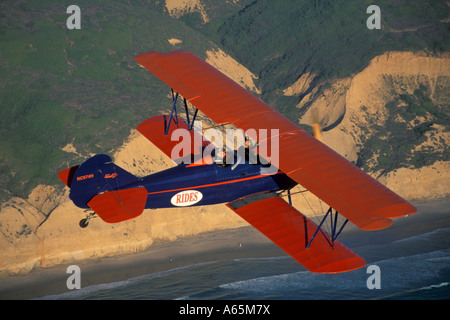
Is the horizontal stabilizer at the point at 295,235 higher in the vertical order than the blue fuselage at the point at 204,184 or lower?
lower

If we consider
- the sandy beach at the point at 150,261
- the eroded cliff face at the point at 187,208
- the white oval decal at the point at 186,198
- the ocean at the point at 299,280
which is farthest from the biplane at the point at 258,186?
the eroded cliff face at the point at 187,208

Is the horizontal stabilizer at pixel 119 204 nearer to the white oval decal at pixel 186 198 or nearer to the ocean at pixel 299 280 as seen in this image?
the white oval decal at pixel 186 198

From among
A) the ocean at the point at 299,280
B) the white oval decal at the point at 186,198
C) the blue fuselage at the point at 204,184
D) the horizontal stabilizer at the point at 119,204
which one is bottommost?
the ocean at the point at 299,280

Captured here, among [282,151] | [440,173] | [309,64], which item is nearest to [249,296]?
[282,151]

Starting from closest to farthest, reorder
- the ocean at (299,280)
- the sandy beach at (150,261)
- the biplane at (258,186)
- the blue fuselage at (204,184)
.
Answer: the biplane at (258,186) → the blue fuselage at (204,184) → the ocean at (299,280) → the sandy beach at (150,261)

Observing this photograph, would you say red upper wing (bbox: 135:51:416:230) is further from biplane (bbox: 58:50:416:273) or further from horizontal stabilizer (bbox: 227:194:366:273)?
horizontal stabilizer (bbox: 227:194:366:273)

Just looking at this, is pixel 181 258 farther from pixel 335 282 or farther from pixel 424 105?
pixel 424 105

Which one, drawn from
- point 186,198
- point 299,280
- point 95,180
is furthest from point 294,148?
point 299,280
